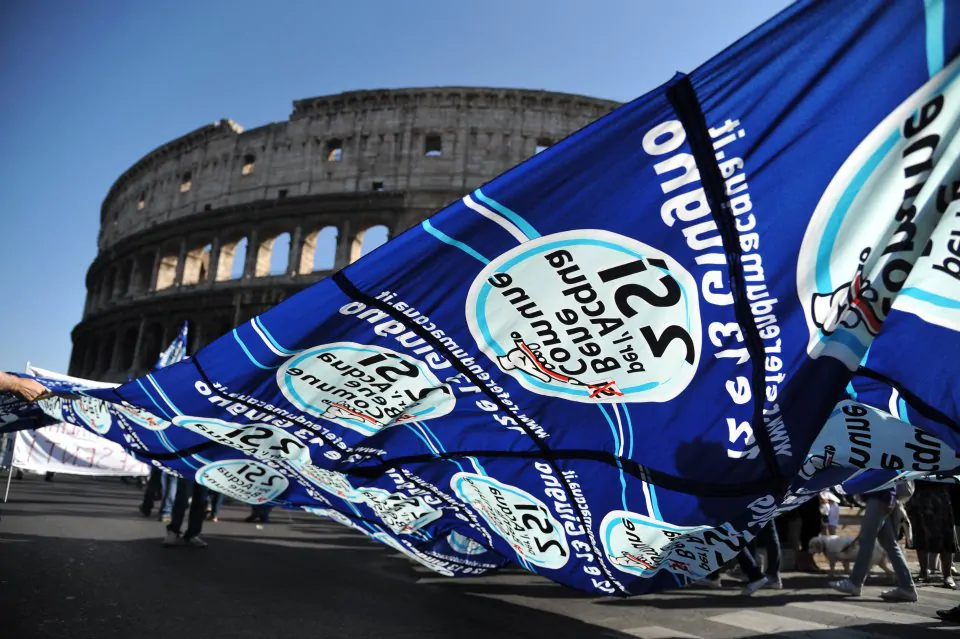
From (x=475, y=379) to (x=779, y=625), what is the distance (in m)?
3.16

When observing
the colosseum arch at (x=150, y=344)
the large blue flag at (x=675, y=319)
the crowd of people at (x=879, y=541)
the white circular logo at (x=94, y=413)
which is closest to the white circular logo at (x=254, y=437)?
the large blue flag at (x=675, y=319)

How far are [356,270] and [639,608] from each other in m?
3.73

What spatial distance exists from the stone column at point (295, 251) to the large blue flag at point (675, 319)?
98.5 ft

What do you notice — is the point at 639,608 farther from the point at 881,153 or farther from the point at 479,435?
the point at 881,153

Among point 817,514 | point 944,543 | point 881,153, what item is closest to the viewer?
point 881,153

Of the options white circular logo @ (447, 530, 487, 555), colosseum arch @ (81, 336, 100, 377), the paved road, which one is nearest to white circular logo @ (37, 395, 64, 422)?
the paved road

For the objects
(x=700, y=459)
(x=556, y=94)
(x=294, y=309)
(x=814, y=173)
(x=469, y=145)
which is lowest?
(x=700, y=459)

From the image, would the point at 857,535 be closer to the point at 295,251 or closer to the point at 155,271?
the point at 295,251

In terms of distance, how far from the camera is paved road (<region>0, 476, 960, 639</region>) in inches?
143

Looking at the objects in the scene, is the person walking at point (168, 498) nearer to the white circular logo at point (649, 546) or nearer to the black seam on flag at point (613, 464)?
the black seam on flag at point (613, 464)

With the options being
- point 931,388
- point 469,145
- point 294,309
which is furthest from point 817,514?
point 469,145

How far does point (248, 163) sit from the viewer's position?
3722 cm

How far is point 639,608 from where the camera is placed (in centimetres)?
490

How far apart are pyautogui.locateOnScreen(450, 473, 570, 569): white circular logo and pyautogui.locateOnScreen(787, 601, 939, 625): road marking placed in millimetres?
2807
